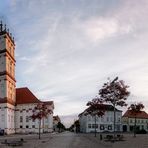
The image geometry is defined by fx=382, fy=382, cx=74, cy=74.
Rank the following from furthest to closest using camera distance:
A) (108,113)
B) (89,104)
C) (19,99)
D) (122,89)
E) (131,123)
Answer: (131,123) → (108,113) → (19,99) → (89,104) → (122,89)

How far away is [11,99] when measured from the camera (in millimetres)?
110500

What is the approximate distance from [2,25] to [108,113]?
236ft

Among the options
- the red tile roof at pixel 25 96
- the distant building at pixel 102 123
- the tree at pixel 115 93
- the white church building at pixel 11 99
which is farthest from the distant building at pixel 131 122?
the tree at pixel 115 93

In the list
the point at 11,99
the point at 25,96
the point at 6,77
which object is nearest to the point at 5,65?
the point at 6,77

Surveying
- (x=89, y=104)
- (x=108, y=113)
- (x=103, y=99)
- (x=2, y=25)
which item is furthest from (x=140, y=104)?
(x=108, y=113)

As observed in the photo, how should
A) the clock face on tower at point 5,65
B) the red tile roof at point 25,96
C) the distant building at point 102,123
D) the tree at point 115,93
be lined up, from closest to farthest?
1. the tree at point 115,93
2. the clock face on tower at point 5,65
3. the red tile roof at point 25,96
4. the distant building at point 102,123

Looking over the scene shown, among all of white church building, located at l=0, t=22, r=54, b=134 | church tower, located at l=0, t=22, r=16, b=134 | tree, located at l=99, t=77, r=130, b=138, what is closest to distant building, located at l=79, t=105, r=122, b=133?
white church building, located at l=0, t=22, r=54, b=134

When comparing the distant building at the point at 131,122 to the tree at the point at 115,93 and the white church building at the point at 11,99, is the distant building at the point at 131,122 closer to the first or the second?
the white church building at the point at 11,99

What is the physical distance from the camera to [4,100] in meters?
103

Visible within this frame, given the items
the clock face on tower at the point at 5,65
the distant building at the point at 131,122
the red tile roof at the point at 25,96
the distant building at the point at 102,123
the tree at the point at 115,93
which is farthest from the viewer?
the distant building at the point at 131,122

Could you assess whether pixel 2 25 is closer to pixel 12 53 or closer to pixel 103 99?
pixel 12 53

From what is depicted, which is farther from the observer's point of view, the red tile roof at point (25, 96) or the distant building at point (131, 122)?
the distant building at point (131, 122)

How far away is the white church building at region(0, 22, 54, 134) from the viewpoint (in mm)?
102375

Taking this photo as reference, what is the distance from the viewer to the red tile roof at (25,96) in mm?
119662
